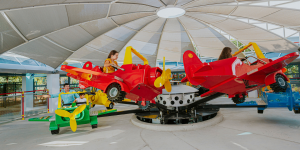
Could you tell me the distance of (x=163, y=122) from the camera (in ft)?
24.1

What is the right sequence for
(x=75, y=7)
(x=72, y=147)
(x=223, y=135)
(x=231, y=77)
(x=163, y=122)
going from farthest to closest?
(x=163, y=122)
(x=75, y=7)
(x=223, y=135)
(x=72, y=147)
(x=231, y=77)

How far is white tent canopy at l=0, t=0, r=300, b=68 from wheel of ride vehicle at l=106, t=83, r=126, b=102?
3.75 m

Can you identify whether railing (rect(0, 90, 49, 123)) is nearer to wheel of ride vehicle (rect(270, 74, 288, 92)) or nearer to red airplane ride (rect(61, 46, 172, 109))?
red airplane ride (rect(61, 46, 172, 109))

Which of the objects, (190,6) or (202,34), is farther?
(202,34)

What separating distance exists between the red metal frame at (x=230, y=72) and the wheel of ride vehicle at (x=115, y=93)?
2021mm

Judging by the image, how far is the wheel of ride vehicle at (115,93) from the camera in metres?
4.51

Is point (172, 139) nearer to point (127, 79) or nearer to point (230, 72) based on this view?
point (127, 79)

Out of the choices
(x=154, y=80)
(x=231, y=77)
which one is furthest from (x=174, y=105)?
(x=231, y=77)

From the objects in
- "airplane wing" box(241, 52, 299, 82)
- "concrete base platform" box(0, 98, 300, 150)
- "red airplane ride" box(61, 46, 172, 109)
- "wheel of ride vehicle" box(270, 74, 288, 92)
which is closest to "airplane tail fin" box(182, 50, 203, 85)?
"red airplane ride" box(61, 46, 172, 109)

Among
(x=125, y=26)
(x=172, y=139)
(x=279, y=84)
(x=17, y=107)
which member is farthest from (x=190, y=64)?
(x=17, y=107)

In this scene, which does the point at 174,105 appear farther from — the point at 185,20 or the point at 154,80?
the point at 185,20

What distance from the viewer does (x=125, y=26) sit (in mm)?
10859

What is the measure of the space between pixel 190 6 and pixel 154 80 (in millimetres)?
5647

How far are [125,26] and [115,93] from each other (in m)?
7.35
